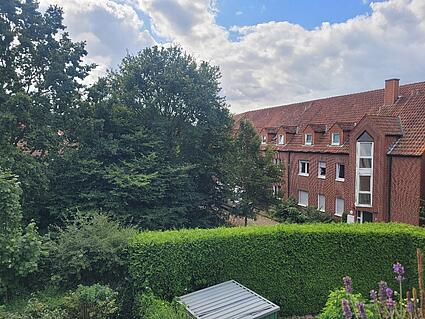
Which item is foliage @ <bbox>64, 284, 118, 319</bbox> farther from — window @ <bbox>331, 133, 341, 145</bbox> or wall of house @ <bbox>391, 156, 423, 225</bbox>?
window @ <bbox>331, 133, 341, 145</bbox>

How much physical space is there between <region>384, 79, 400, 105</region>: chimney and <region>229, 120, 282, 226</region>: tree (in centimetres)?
948

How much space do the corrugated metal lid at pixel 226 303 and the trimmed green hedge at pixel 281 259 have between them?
76 cm

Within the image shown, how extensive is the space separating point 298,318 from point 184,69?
48.5 feet

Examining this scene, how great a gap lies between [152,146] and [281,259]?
1002 centimetres

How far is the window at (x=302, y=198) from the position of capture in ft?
Result: 90.1

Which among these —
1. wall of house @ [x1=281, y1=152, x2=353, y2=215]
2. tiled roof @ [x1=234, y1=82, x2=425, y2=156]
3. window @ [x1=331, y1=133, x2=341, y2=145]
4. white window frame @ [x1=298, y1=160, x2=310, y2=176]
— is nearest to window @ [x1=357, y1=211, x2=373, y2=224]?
wall of house @ [x1=281, y1=152, x2=353, y2=215]

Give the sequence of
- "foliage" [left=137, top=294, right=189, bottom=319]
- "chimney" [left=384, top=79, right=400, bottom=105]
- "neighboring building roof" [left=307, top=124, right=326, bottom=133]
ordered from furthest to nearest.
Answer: "neighboring building roof" [left=307, top=124, right=326, bottom=133] < "chimney" [left=384, top=79, right=400, bottom=105] < "foliage" [left=137, top=294, right=189, bottom=319]

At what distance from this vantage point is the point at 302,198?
2788 centimetres

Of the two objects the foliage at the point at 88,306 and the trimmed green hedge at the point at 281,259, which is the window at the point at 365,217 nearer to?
the trimmed green hedge at the point at 281,259

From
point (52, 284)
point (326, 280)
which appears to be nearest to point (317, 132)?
point (326, 280)

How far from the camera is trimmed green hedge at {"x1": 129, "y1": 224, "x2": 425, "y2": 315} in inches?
361

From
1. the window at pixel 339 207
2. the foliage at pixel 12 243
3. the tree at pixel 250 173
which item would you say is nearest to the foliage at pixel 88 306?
the foliage at pixel 12 243

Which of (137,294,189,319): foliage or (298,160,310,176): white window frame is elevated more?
(298,160,310,176): white window frame

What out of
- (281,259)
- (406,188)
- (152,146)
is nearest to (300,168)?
(406,188)
